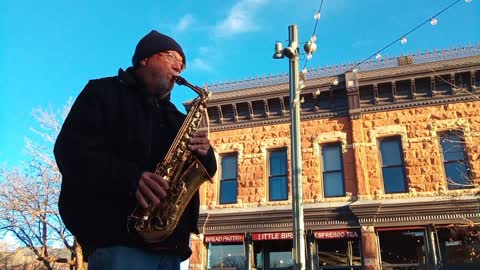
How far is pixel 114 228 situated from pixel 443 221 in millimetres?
14565

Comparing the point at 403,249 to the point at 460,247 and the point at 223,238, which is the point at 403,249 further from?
the point at 223,238

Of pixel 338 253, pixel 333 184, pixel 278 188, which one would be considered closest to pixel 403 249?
pixel 338 253

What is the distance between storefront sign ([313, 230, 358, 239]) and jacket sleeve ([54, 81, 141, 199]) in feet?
45.8

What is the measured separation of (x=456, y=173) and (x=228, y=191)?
8286 mm

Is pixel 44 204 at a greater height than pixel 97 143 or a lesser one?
greater

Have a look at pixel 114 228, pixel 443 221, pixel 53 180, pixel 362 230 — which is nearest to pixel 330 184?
pixel 362 230

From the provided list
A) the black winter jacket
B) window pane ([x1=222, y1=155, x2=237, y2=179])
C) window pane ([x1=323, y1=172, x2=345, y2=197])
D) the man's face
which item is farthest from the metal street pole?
window pane ([x1=222, y1=155, x2=237, y2=179])

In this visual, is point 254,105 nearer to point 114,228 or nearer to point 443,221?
point 443,221

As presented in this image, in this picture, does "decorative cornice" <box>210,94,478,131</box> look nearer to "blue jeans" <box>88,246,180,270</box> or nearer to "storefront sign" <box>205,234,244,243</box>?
"storefront sign" <box>205,234,244,243</box>

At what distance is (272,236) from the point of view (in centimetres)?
1603

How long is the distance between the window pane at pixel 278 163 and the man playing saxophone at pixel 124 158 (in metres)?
14.3

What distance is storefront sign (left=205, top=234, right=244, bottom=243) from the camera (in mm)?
16531

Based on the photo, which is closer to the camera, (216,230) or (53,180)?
(216,230)

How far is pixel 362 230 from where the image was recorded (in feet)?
49.7
